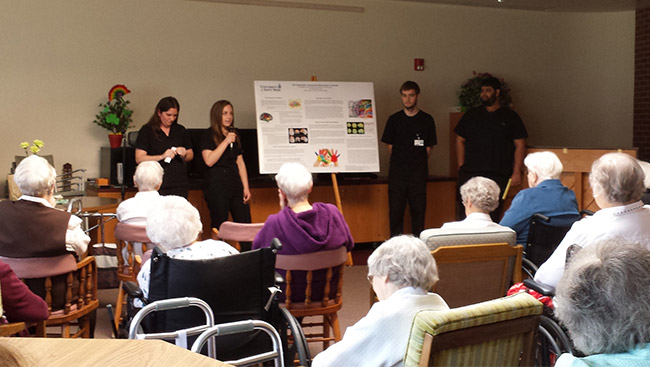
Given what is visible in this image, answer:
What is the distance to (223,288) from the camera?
311cm

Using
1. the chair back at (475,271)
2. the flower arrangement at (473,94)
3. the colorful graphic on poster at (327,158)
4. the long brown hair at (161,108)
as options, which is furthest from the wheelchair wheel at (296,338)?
the flower arrangement at (473,94)

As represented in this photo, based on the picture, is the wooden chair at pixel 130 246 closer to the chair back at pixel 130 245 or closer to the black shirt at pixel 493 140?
the chair back at pixel 130 245

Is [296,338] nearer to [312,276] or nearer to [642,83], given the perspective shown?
[312,276]

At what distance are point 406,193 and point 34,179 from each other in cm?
489

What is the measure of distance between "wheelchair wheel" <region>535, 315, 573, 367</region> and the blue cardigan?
3.52ft

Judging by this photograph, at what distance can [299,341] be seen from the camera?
3078mm

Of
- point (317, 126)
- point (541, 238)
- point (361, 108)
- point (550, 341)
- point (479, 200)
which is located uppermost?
point (361, 108)

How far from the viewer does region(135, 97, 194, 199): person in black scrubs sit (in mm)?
6574

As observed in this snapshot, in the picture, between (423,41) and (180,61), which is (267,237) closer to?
(180,61)

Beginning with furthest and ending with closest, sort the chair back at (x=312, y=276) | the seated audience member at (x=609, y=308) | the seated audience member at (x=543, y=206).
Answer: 1. the seated audience member at (x=543, y=206)
2. the chair back at (x=312, y=276)
3. the seated audience member at (x=609, y=308)

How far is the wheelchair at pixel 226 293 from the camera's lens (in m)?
3.05

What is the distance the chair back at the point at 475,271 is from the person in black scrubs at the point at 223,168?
3.38m

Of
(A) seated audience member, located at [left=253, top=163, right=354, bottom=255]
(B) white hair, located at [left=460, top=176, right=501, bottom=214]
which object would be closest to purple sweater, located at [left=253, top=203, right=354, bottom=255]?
(A) seated audience member, located at [left=253, top=163, right=354, bottom=255]

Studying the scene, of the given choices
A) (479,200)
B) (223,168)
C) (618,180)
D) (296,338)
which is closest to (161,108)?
(223,168)
